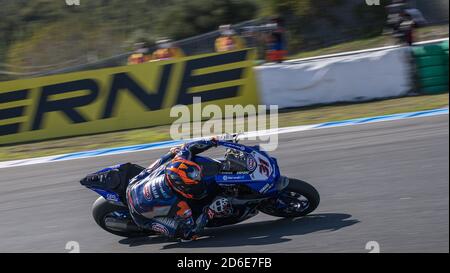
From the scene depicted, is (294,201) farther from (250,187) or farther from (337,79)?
(337,79)

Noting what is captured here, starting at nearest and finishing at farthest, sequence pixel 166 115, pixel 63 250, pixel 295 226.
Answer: pixel 295 226, pixel 63 250, pixel 166 115

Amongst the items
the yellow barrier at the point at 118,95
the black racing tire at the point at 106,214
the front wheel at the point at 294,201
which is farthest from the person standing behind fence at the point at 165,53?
the front wheel at the point at 294,201

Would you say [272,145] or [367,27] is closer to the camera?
[272,145]

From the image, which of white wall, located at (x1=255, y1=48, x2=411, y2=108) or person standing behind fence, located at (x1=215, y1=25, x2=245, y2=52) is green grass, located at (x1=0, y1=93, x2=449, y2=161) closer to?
white wall, located at (x1=255, y1=48, x2=411, y2=108)

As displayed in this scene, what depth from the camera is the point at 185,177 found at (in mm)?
6375

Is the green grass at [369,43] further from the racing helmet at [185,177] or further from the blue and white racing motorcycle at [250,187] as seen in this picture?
the racing helmet at [185,177]

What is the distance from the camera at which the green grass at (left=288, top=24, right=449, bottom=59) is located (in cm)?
1806

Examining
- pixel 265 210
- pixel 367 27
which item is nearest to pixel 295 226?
pixel 265 210

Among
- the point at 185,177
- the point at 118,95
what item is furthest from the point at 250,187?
the point at 118,95

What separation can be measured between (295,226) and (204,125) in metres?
6.85

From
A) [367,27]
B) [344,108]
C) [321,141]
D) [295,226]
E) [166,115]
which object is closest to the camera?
[295,226]

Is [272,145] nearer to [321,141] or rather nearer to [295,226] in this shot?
[321,141]

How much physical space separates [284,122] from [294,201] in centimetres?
604

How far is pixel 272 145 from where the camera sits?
10.7 meters
